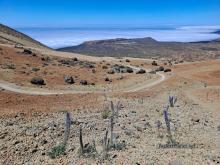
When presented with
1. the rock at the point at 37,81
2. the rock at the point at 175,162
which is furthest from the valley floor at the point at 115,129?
the rock at the point at 37,81

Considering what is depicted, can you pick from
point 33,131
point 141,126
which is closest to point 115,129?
point 141,126

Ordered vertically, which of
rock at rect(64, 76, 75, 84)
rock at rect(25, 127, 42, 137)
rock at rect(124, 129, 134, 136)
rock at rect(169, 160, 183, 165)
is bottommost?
rock at rect(64, 76, 75, 84)

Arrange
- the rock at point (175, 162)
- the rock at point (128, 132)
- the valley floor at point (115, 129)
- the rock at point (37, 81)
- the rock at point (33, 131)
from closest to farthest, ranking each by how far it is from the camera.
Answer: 1. the rock at point (175, 162)
2. the valley floor at point (115, 129)
3. the rock at point (33, 131)
4. the rock at point (128, 132)
5. the rock at point (37, 81)

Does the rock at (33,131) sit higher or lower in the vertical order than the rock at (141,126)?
higher

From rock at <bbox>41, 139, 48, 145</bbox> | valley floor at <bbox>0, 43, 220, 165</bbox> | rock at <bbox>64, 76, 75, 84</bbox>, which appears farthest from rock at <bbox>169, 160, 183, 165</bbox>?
rock at <bbox>64, 76, 75, 84</bbox>

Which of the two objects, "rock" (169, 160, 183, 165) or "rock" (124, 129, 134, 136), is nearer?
"rock" (169, 160, 183, 165)

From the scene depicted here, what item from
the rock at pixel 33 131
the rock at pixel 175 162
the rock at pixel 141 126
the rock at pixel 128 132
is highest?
the rock at pixel 175 162

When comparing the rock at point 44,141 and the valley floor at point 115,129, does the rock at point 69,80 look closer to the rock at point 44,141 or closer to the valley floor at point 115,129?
the valley floor at point 115,129

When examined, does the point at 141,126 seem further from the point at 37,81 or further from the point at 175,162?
the point at 37,81

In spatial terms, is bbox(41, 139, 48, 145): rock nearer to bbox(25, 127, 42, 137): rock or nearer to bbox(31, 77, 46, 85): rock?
bbox(25, 127, 42, 137): rock

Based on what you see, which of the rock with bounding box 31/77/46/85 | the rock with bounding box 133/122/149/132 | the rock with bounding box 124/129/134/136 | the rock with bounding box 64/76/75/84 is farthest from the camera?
the rock with bounding box 64/76/75/84

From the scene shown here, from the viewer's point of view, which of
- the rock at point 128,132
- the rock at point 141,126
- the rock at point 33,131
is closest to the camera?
the rock at point 33,131

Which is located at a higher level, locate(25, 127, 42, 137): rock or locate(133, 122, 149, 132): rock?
locate(25, 127, 42, 137): rock

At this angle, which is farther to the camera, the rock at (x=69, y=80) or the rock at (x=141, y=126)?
the rock at (x=69, y=80)
